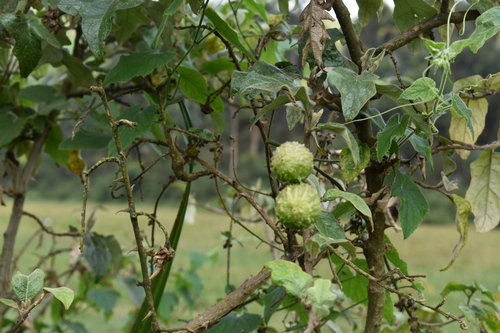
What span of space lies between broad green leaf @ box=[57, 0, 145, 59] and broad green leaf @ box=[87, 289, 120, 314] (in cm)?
100

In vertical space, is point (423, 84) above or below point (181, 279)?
above

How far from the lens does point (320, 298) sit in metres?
0.41

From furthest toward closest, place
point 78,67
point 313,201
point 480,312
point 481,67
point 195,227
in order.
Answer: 1. point 481,67
2. point 195,227
3. point 78,67
4. point 480,312
5. point 313,201

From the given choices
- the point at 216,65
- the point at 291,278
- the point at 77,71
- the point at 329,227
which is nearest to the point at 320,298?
the point at 291,278

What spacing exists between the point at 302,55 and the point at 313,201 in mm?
185

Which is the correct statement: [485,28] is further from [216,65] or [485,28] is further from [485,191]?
[216,65]

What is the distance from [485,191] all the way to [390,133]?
7.2 inches

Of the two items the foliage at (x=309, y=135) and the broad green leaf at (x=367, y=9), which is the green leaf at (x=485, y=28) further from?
the broad green leaf at (x=367, y=9)

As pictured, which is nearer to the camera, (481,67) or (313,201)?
(313,201)

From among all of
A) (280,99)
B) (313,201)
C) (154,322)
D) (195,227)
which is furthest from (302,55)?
(195,227)

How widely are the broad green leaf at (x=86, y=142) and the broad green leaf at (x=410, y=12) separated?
43 cm

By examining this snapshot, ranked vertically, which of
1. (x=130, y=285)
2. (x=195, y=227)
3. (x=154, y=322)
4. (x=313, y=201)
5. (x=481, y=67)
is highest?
(x=313, y=201)

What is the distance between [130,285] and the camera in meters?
1.45

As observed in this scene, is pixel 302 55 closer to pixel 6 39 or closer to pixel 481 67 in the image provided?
pixel 6 39
